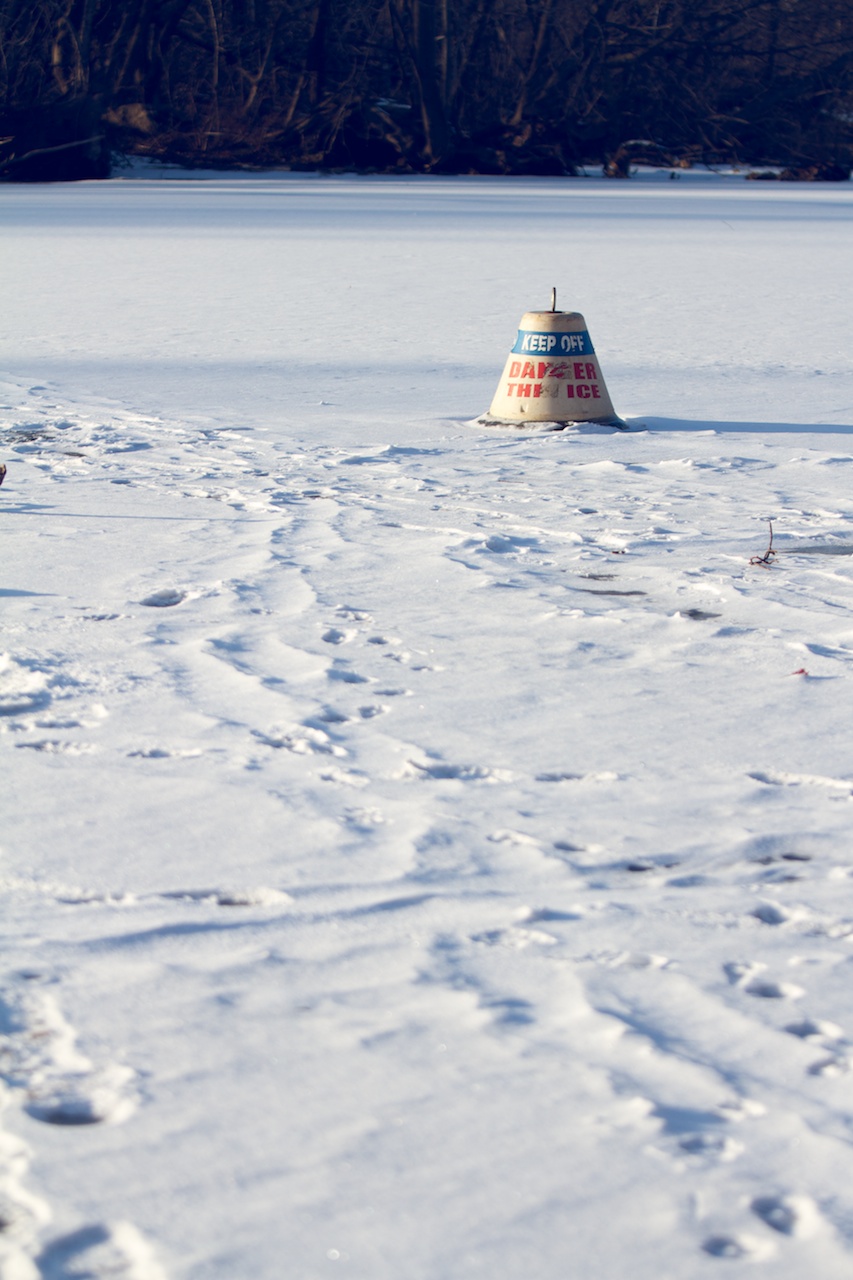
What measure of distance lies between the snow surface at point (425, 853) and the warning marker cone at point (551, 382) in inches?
7.1

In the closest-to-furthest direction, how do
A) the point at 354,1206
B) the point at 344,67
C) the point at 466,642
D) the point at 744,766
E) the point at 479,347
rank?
the point at 354,1206 → the point at 744,766 → the point at 466,642 → the point at 479,347 → the point at 344,67

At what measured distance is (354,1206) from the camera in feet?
5.53

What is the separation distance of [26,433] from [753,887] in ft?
15.1

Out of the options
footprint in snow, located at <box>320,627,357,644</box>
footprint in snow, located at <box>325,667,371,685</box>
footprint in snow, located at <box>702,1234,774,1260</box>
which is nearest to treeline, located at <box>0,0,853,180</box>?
footprint in snow, located at <box>320,627,357,644</box>

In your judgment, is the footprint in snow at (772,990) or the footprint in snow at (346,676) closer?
the footprint in snow at (772,990)

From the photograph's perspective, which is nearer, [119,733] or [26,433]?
[119,733]

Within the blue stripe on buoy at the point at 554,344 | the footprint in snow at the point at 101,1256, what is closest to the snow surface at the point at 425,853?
the footprint in snow at the point at 101,1256

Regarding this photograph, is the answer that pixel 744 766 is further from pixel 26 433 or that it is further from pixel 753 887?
pixel 26 433

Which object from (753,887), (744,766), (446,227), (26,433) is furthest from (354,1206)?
(446,227)

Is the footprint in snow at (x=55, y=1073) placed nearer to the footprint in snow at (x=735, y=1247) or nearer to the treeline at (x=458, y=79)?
the footprint in snow at (x=735, y=1247)

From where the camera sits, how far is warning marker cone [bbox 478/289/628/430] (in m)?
6.68

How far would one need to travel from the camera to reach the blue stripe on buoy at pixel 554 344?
21.7 feet

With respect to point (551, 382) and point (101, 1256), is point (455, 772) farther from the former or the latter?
point (551, 382)

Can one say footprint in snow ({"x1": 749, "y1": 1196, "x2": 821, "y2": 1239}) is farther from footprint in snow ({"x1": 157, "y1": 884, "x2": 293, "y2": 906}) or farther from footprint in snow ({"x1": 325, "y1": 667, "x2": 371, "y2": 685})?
footprint in snow ({"x1": 325, "y1": 667, "x2": 371, "y2": 685})
